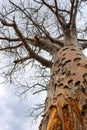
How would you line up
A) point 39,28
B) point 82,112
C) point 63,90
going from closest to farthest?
point 82,112 → point 63,90 → point 39,28

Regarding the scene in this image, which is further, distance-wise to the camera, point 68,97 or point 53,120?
point 68,97

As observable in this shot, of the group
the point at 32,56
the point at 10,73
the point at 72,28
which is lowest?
the point at 10,73

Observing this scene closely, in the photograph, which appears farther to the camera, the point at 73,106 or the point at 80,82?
the point at 80,82

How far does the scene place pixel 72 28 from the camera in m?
4.91

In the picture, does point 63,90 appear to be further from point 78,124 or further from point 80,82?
point 78,124

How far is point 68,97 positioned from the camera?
236cm

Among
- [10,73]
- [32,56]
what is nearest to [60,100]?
[32,56]

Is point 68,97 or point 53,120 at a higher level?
point 68,97

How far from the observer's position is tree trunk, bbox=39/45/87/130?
200 centimetres

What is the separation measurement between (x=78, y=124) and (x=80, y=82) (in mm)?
720

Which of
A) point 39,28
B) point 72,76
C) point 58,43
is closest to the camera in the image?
point 72,76

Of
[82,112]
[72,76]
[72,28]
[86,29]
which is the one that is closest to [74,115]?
[82,112]

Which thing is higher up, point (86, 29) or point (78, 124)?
point (86, 29)

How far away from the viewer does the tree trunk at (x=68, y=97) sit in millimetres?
2004
